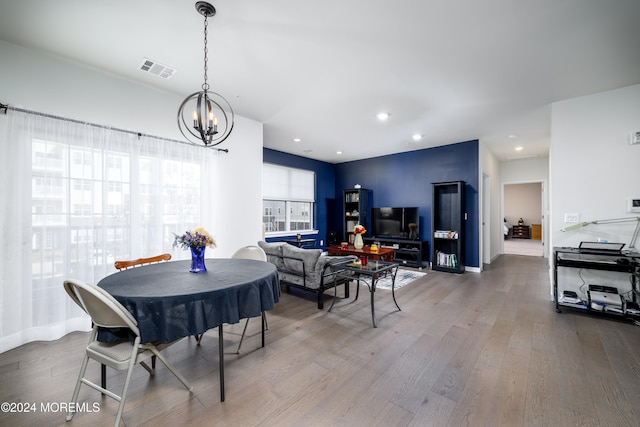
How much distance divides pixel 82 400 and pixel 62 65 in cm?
310

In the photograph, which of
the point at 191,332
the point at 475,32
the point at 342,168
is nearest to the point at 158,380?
the point at 191,332

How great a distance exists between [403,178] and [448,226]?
5.21ft

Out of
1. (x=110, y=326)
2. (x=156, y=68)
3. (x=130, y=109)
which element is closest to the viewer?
(x=110, y=326)

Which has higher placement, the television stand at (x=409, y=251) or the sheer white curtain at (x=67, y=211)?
the sheer white curtain at (x=67, y=211)

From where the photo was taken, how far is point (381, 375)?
2.00m

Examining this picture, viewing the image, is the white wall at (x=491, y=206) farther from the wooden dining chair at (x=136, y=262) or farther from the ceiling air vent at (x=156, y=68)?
the wooden dining chair at (x=136, y=262)

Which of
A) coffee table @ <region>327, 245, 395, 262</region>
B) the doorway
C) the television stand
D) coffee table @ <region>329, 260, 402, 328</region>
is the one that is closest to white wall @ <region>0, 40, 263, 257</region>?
coffee table @ <region>329, 260, 402, 328</region>

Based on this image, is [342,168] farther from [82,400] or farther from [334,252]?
[82,400]

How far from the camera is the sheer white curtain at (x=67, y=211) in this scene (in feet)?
7.86

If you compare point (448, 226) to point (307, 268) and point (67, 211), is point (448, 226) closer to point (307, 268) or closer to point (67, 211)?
point (307, 268)

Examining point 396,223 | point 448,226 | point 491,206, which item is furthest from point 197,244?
point 491,206

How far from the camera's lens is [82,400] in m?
1.75

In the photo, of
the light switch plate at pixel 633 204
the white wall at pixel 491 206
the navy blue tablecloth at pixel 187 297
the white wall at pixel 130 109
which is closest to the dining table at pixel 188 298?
the navy blue tablecloth at pixel 187 297

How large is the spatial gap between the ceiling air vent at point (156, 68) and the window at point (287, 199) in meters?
3.30
